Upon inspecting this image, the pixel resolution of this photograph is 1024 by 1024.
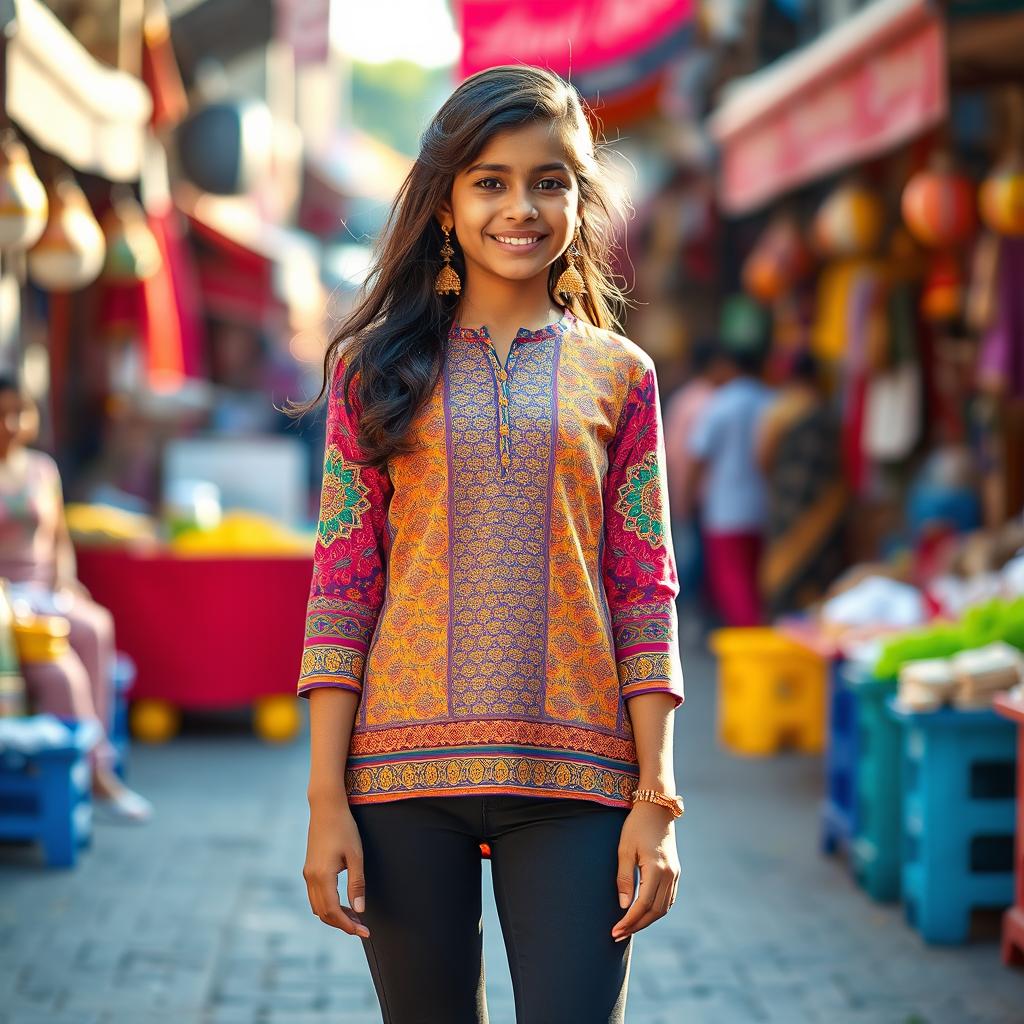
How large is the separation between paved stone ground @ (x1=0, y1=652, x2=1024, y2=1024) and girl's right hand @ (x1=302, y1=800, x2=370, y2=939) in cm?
208

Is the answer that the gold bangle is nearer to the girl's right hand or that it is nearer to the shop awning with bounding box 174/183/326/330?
the girl's right hand

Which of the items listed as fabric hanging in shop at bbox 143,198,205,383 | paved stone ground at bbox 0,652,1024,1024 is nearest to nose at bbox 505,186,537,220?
paved stone ground at bbox 0,652,1024,1024

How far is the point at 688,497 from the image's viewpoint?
11.8m

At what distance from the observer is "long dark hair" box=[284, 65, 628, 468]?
2322 millimetres

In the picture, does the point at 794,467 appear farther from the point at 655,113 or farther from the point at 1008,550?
the point at 655,113

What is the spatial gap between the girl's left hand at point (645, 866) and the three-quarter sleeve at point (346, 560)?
42 centimetres

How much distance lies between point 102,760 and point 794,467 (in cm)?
540

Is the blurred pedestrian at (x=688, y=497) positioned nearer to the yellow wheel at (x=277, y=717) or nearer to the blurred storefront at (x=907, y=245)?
the blurred storefront at (x=907, y=245)

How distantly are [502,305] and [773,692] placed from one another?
5.93 meters

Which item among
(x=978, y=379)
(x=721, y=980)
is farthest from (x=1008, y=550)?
(x=721, y=980)

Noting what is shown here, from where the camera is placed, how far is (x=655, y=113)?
17125 mm

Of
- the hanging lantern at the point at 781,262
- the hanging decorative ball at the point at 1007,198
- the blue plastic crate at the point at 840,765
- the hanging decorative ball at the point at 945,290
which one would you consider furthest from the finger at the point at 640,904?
the hanging lantern at the point at 781,262

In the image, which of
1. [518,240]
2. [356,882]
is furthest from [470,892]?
[518,240]

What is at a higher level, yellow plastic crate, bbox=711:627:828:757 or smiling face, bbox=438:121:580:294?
smiling face, bbox=438:121:580:294
